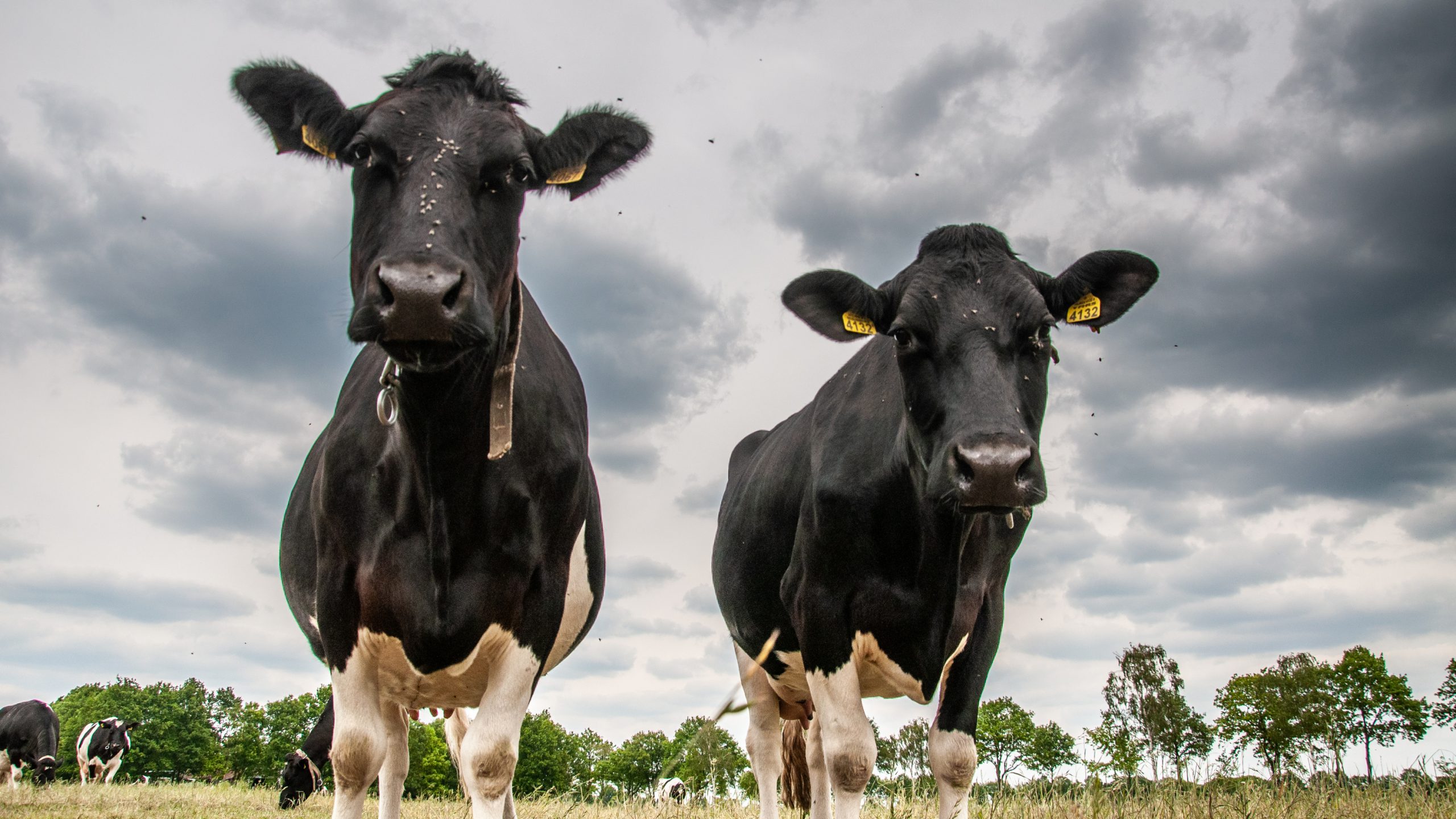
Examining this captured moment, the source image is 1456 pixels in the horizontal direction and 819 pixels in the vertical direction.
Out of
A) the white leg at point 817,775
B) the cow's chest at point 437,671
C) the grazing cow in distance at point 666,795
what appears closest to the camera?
the grazing cow in distance at point 666,795

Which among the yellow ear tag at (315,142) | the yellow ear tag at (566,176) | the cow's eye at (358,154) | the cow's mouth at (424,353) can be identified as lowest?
the cow's mouth at (424,353)

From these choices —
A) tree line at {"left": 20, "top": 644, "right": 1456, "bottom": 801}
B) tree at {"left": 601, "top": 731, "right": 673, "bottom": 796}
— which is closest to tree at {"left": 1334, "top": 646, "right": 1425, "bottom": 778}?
tree line at {"left": 20, "top": 644, "right": 1456, "bottom": 801}

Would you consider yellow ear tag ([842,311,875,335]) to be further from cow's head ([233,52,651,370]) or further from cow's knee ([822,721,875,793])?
cow's knee ([822,721,875,793])

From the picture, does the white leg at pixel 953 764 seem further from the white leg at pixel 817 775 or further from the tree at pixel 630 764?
the tree at pixel 630 764

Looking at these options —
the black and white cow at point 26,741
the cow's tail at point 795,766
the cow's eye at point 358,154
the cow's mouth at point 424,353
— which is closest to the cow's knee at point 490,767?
the cow's mouth at point 424,353

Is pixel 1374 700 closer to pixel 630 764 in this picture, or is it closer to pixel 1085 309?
pixel 630 764

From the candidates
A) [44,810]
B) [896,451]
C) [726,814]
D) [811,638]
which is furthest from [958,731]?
[44,810]

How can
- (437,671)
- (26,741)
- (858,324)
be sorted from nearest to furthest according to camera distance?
(437,671) → (858,324) → (26,741)

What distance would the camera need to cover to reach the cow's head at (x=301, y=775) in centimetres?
1616

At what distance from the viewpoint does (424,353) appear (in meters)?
3.36

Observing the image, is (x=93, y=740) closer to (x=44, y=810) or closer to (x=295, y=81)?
(x=44, y=810)

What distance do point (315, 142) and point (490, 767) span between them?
9.00 feet

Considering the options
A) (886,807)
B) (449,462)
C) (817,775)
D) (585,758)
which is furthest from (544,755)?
(449,462)

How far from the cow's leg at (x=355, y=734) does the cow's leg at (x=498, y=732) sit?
1.31ft
